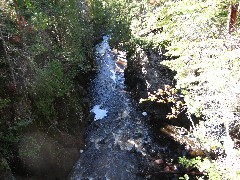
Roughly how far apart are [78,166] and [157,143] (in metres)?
5.51

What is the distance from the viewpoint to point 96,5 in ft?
108

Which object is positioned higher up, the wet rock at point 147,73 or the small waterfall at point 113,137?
the wet rock at point 147,73

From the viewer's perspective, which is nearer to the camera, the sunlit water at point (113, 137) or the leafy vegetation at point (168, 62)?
the leafy vegetation at point (168, 62)

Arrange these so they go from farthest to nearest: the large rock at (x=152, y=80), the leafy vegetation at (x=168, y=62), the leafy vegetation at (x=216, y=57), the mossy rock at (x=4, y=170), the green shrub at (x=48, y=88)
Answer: the large rock at (x=152, y=80) → the green shrub at (x=48, y=88) → the mossy rock at (x=4, y=170) → the leafy vegetation at (x=168, y=62) → the leafy vegetation at (x=216, y=57)

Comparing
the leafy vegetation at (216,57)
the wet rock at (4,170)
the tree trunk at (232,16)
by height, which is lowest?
the wet rock at (4,170)

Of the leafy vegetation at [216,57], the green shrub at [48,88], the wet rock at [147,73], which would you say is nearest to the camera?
the leafy vegetation at [216,57]

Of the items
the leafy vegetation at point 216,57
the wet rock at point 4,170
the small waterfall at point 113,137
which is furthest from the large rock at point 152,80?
the wet rock at point 4,170

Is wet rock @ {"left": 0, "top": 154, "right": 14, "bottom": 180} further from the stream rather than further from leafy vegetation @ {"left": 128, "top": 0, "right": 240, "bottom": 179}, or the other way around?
leafy vegetation @ {"left": 128, "top": 0, "right": 240, "bottom": 179}

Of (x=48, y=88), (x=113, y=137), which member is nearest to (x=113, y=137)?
(x=113, y=137)

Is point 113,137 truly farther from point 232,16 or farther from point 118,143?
point 232,16

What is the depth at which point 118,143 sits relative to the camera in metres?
18.1

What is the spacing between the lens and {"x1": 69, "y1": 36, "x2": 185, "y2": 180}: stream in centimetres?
1570

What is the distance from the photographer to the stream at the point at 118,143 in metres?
15.7

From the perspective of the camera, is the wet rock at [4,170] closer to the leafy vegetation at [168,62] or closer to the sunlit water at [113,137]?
the leafy vegetation at [168,62]
